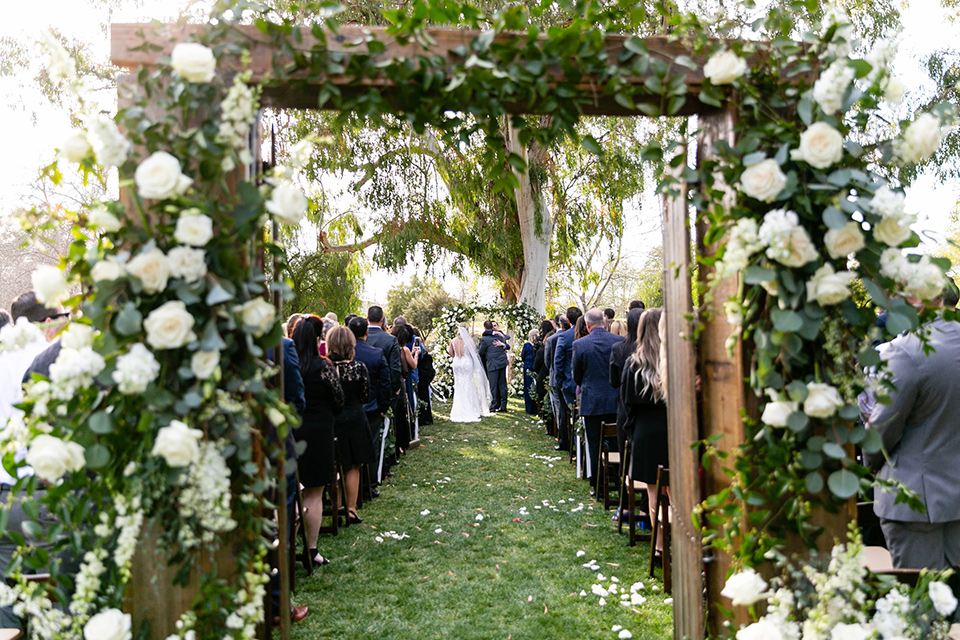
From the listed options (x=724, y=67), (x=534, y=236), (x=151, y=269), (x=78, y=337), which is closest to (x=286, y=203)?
(x=151, y=269)

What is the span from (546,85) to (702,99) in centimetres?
60

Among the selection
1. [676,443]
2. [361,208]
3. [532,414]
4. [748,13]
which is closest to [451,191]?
[361,208]

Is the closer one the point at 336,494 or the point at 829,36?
the point at 829,36

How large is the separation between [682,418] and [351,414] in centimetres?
390

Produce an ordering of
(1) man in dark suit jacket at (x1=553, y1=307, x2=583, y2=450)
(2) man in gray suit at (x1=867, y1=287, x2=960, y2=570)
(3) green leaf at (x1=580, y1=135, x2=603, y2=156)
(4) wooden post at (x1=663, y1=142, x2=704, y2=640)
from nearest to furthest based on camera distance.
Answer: (3) green leaf at (x1=580, y1=135, x2=603, y2=156)
(4) wooden post at (x1=663, y1=142, x2=704, y2=640)
(2) man in gray suit at (x1=867, y1=287, x2=960, y2=570)
(1) man in dark suit jacket at (x1=553, y1=307, x2=583, y2=450)

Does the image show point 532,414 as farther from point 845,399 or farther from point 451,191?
point 845,399

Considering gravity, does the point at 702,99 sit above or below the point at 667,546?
above

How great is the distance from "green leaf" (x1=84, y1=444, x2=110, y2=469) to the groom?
1312 centimetres

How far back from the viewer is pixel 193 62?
94.9 inches

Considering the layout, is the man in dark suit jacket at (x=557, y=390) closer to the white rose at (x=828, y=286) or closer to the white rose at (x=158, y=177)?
the white rose at (x=828, y=286)

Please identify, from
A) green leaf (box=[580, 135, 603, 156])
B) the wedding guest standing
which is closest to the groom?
the wedding guest standing

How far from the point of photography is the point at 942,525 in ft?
11.9

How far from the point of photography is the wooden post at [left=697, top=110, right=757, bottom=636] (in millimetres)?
3008

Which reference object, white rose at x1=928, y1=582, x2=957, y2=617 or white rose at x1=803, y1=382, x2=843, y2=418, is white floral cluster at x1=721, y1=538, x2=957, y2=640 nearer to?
white rose at x1=928, y1=582, x2=957, y2=617
